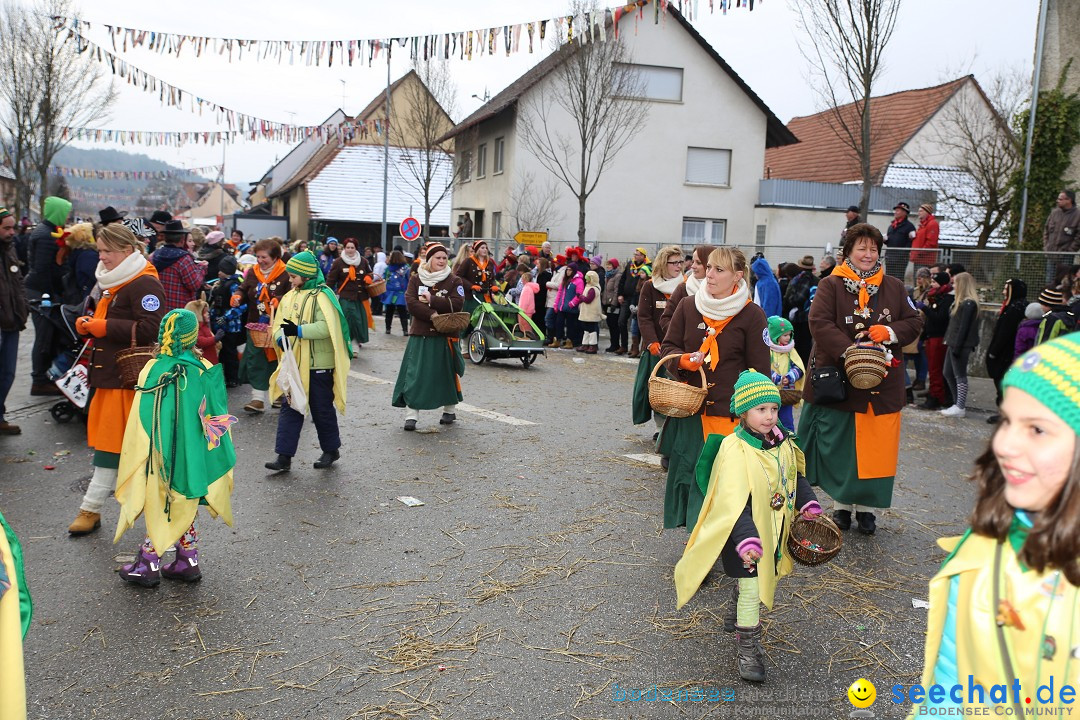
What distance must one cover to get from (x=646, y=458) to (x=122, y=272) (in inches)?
188

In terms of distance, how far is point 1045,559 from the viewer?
194cm

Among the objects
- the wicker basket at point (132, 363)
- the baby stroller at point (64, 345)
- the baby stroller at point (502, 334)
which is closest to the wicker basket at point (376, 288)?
the baby stroller at point (502, 334)

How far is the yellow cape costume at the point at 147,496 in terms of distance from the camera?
486 centimetres

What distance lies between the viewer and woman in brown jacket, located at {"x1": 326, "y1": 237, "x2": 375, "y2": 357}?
46.7 ft

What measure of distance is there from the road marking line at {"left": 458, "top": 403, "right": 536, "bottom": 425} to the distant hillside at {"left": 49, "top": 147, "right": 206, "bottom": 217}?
24080mm

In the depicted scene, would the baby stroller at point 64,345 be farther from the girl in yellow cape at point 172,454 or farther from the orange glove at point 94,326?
the girl in yellow cape at point 172,454

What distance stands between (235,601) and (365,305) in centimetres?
1049

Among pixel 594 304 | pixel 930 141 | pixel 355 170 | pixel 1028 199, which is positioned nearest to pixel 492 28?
pixel 594 304

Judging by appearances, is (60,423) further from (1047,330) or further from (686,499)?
(1047,330)

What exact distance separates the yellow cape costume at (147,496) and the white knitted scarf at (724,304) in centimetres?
307

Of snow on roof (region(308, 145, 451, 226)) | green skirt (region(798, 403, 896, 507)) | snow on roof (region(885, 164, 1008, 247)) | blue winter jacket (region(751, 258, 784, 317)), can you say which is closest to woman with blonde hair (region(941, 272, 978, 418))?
blue winter jacket (region(751, 258, 784, 317))

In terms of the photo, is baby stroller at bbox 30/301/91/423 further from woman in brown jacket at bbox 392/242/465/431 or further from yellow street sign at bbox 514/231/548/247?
yellow street sign at bbox 514/231/548/247

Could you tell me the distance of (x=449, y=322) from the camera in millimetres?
9055

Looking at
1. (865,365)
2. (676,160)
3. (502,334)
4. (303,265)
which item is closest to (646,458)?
(865,365)
